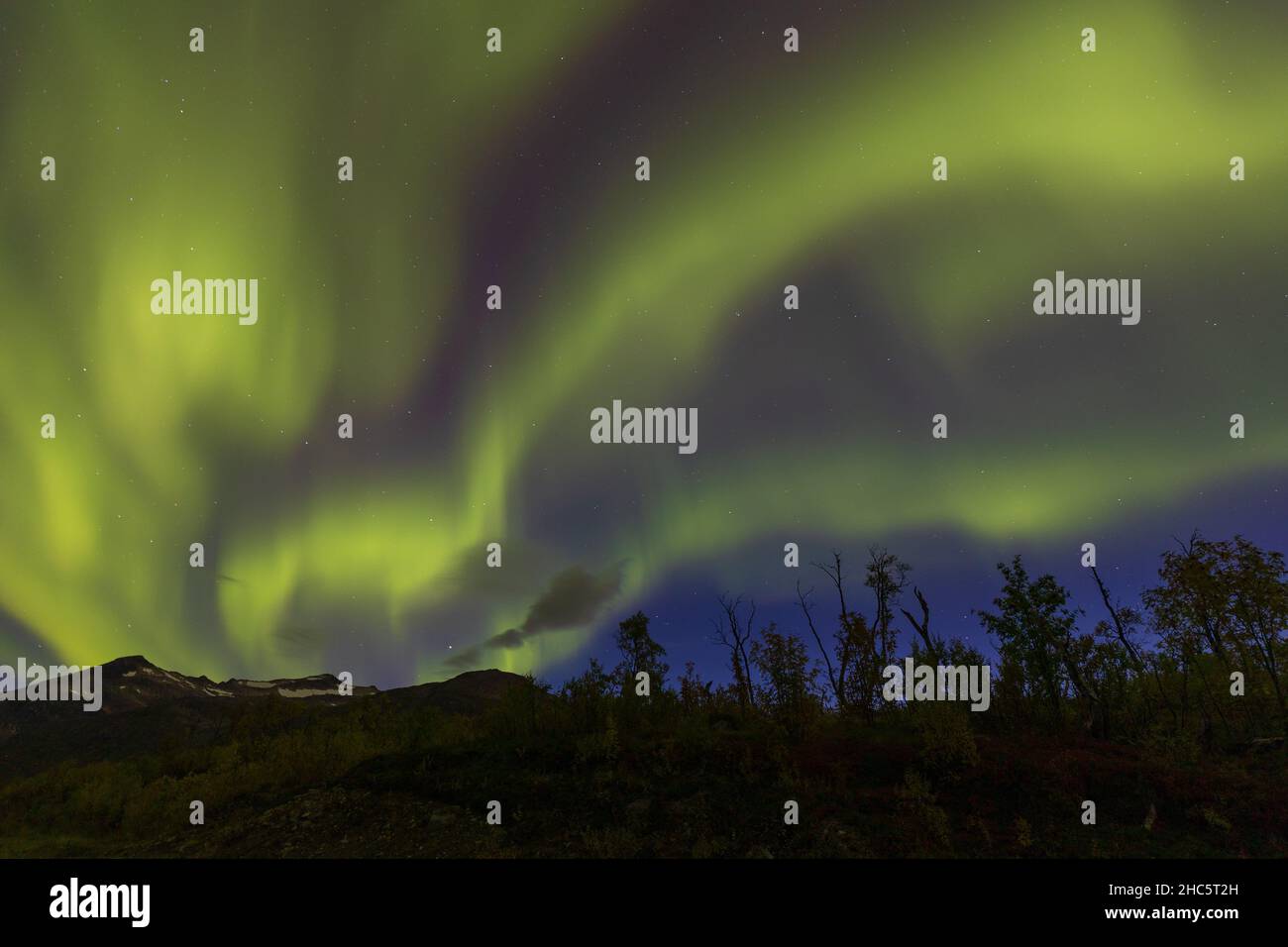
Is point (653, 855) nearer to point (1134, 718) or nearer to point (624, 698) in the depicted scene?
point (624, 698)

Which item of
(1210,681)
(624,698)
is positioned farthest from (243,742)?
(1210,681)

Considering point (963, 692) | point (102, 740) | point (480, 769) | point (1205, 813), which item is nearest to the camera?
point (1205, 813)

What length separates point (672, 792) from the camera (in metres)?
17.4

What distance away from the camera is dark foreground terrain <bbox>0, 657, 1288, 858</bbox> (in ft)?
48.8

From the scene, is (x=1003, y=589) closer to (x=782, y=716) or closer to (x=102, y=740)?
(x=782, y=716)

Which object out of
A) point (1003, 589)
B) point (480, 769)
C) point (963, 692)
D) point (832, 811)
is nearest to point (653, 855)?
point (832, 811)

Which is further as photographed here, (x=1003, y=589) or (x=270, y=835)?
(x=1003, y=589)

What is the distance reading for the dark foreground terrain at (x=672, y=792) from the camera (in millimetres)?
14859

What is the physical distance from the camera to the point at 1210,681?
26.2 meters

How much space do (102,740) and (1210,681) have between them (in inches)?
5753

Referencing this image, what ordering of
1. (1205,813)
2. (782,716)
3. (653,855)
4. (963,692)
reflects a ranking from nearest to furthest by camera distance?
1. (653,855)
2. (1205,813)
3. (782,716)
4. (963,692)
